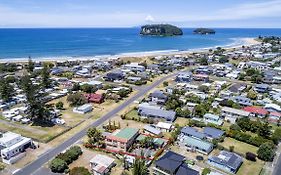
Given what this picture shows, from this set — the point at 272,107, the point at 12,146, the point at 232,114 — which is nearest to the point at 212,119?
the point at 232,114

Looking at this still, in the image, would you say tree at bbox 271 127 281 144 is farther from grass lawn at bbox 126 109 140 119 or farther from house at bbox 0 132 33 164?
house at bbox 0 132 33 164

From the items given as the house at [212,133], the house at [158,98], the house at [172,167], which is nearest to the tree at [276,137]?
the house at [212,133]

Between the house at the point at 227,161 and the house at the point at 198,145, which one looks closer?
the house at the point at 227,161

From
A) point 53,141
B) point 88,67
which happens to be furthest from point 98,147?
point 88,67

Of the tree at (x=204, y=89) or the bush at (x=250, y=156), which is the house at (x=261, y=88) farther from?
the bush at (x=250, y=156)

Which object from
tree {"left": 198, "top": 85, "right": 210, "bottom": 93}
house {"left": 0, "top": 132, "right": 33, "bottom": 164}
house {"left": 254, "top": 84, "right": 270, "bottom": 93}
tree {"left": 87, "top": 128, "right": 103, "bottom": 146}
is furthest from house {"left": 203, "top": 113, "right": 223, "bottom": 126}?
house {"left": 0, "top": 132, "right": 33, "bottom": 164}

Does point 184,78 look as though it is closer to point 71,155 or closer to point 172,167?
point 172,167
